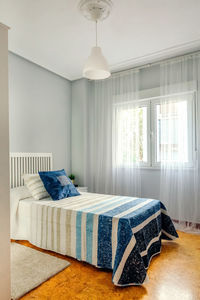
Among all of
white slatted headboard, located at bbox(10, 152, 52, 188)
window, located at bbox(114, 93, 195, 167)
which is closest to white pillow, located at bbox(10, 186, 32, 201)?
white slatted headboard, located at bbox(10, 152, 52, 188)

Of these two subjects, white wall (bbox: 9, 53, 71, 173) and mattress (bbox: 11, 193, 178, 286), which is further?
white wall (bbox: 9, 53, 71, 173)

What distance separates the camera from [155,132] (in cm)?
353

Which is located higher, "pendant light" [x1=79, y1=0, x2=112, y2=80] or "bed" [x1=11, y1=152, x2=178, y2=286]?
"pendant light" [x1=79, y1=0, x2=112, y2=80]

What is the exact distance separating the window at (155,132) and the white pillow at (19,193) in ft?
5.35

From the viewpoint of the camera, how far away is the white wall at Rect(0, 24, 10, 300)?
4.38 feet

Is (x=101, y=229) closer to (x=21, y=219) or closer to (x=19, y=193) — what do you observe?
(x=21, y=219)

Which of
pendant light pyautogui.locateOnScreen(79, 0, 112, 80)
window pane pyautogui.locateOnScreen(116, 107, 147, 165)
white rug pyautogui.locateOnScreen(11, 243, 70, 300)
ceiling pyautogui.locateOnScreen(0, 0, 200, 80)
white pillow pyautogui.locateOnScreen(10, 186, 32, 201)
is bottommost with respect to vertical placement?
white rug pyautogui.locateOnScreen(11, 243, 70, 300)

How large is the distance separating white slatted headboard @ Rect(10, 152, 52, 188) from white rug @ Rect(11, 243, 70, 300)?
3.19 ft

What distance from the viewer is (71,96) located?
436 cm

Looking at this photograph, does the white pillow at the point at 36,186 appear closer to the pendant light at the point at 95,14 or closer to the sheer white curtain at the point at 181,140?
the pendant light at the point at 95,14

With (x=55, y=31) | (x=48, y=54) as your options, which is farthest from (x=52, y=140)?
(x=55, y=31)

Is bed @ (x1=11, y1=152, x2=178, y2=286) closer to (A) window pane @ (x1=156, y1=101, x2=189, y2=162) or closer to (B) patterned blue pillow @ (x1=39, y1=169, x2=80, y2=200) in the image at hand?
(B) patterned blue pillow @ (x1=39, y1=169, x2=80, y2=200)

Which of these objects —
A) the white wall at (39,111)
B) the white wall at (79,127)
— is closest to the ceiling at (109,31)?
the white wall at (39,111)

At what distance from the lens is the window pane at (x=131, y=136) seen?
363cm
